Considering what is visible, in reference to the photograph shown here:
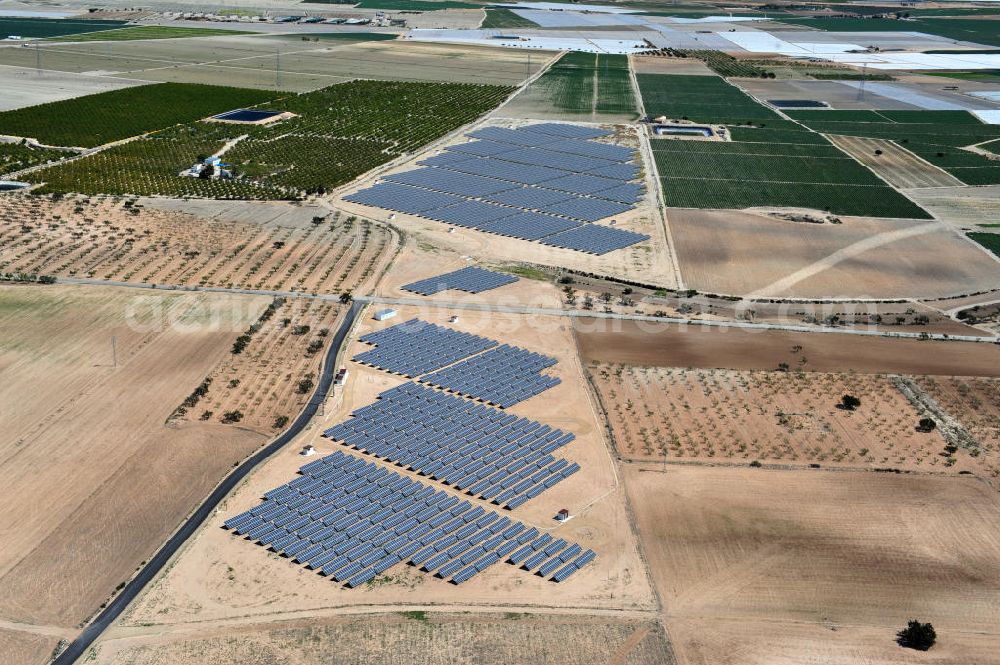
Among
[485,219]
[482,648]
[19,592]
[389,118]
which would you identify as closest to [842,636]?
[482,648]

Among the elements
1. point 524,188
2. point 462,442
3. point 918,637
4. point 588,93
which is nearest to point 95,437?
point 462,442

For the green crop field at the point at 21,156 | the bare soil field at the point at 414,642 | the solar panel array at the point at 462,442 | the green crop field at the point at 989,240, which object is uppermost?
the green crop field at the point at 21,156

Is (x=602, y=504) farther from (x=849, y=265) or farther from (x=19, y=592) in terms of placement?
(x=849, y=265)

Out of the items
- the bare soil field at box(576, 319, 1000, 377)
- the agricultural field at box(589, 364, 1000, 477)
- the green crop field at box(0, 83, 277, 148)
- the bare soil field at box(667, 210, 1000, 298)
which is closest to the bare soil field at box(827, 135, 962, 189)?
the bare soil field at box(667, 210, 1000, 298)

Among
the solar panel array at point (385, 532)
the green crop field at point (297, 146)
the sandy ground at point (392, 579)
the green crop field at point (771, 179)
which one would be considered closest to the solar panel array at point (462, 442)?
the sandy ground at point (392, 579)

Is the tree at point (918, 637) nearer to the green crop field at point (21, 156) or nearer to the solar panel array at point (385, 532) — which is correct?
the solar panel array at point (385, 532)
